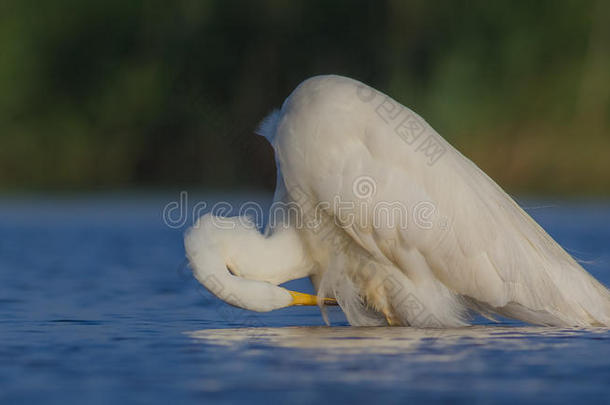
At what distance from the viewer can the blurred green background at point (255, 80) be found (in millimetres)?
20375

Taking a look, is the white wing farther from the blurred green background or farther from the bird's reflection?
the blurred green background

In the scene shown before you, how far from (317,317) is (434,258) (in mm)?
1552

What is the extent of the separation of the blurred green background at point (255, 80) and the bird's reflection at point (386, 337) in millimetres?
11294

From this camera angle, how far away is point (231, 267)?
816 cm

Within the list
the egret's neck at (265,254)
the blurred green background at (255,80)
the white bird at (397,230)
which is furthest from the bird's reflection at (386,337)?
the blurred green background at (255,80)

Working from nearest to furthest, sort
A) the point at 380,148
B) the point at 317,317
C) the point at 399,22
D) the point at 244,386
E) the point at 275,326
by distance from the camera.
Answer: the point at 244,386, the point at 380,148, the point at 275,326, the point at 317,317, the point at 399,22

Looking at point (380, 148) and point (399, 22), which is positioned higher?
point (399, 22)

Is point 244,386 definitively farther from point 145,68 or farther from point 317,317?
point 145,68

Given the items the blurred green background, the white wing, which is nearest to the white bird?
the white wing

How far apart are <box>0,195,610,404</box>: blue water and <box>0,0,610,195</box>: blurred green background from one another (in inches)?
343

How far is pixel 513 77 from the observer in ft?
68.3

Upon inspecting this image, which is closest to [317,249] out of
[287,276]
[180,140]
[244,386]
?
[287,276]

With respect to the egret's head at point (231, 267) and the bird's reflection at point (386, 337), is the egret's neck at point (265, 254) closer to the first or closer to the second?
the egret's head at point (231, 267)

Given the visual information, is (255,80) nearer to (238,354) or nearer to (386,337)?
(386,337)
